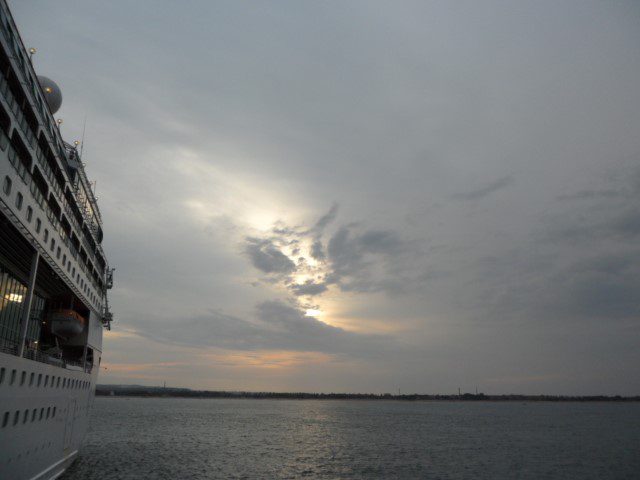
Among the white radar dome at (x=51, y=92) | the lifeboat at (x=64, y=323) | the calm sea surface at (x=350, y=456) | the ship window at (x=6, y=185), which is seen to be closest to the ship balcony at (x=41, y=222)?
the ship window at (x=6, y=185)

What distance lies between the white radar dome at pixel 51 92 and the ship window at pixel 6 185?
903 inches

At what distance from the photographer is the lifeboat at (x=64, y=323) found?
38.6m

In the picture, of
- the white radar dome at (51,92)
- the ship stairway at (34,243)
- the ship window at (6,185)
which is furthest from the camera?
the white radar dome at (51,92)

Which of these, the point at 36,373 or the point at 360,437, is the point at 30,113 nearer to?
the point at 36,373

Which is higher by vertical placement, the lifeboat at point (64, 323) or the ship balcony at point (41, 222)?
the ship balcony at point (41, 222)

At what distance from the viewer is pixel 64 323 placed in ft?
127

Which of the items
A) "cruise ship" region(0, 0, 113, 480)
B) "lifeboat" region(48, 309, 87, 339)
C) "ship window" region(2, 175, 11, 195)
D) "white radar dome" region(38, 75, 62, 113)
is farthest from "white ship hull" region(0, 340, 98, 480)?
"white radar dome" region(38, 75, 62, 113)

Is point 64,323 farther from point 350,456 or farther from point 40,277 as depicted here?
point 350,456

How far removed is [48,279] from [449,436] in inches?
3328

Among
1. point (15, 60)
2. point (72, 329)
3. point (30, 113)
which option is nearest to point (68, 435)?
point (72, 329)

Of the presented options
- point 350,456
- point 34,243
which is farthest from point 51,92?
point 350,456

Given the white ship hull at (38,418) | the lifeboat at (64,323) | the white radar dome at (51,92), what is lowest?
the white ship hull at (38,418)

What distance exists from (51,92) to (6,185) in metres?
24.1

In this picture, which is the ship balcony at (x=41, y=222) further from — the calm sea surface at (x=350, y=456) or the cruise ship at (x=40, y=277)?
the calm sea surface at (x=350, y=456)
